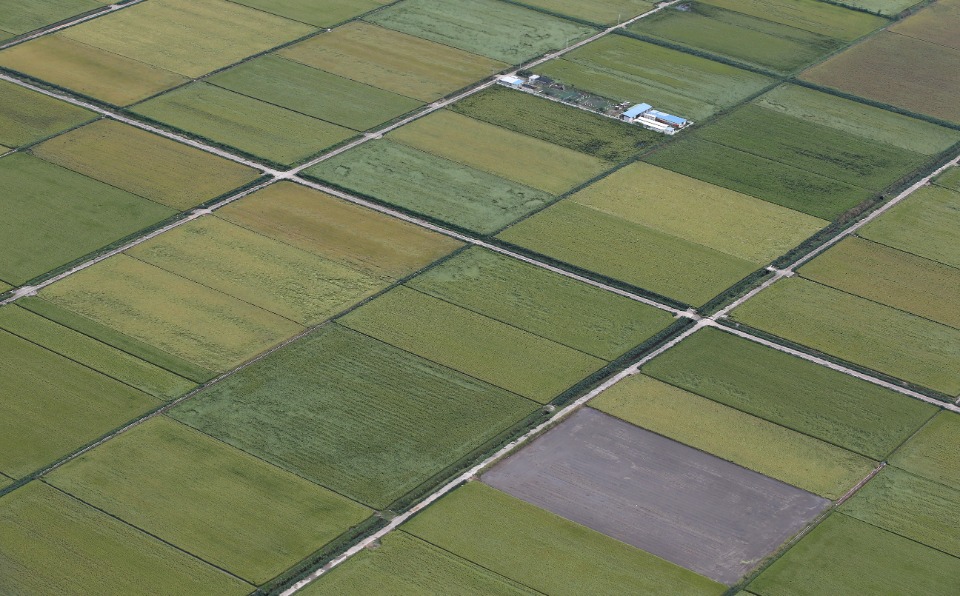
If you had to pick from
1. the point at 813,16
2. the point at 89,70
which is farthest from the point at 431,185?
the point at 813,16

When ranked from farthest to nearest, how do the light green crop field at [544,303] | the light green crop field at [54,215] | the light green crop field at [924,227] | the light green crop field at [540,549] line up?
1. the light green crop field at [924,227]
2. the light green crop field at [54,215]
3. the light green crop field at [544,303]
4. the light green crop field at [540,549]

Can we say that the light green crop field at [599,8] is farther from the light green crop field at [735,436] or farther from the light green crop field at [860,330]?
the light green crop field at [735,436]


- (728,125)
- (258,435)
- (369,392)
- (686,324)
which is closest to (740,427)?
(686,324)

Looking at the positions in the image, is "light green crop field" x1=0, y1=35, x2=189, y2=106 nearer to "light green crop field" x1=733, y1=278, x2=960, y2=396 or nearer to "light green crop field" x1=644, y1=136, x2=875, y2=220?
"light green crop field" x1=644, y1=136, x2=875, y2=220

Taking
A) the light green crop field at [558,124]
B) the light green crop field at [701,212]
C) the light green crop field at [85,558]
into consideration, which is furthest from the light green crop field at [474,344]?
the light green crop field at [558,124]

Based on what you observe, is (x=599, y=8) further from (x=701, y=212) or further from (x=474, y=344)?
(x=474, y=344)

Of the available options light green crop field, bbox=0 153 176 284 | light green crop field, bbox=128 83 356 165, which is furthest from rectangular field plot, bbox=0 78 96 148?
light green crop field, bbox=128 83 356 165
